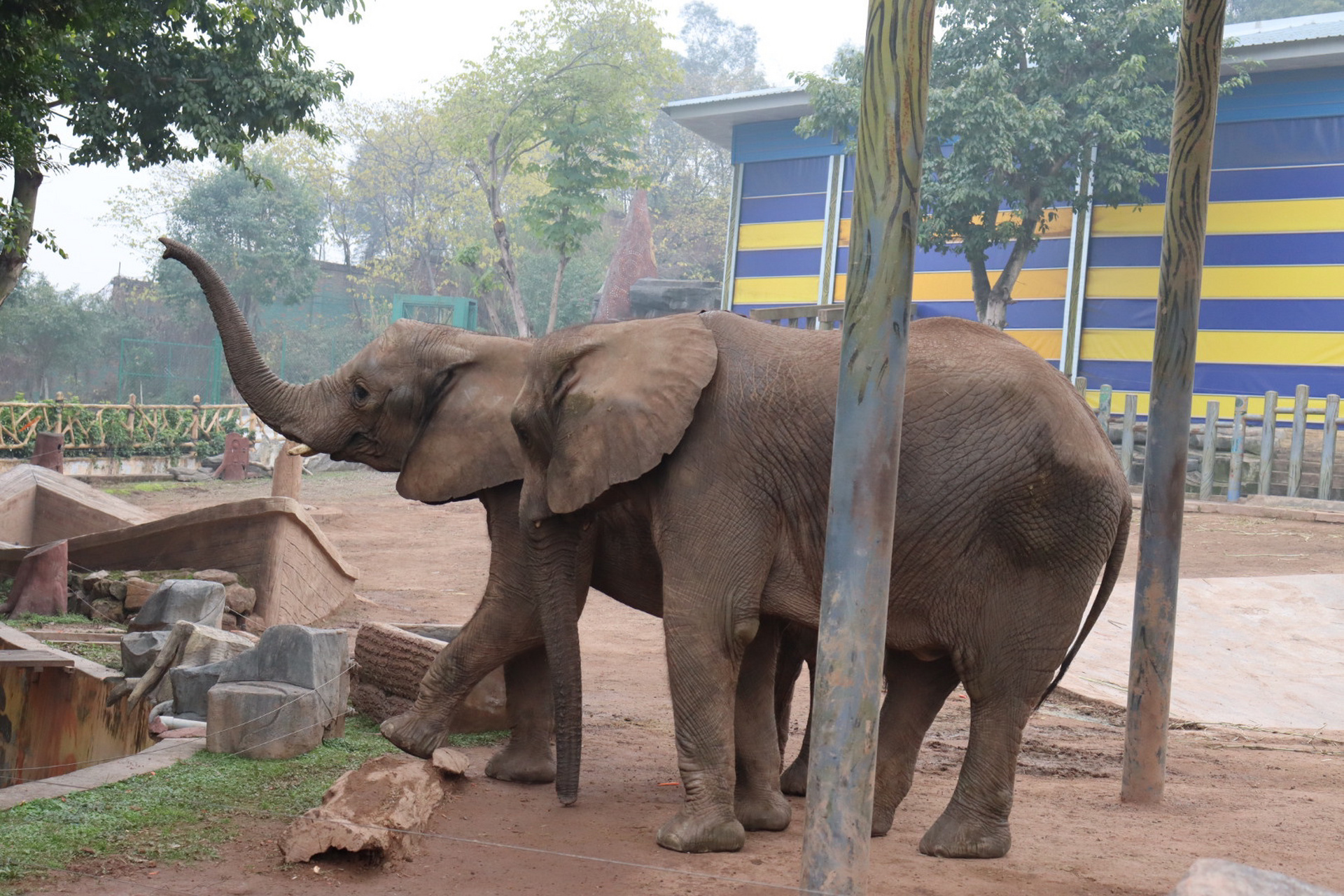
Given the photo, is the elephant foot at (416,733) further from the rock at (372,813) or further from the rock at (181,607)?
the rock at (181,607)

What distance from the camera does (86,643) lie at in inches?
347

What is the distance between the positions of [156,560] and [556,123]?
22.5 metres

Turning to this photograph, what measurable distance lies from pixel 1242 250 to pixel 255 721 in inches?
789

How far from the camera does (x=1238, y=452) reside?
58.2 ft

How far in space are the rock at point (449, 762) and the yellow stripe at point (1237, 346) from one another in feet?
57.2

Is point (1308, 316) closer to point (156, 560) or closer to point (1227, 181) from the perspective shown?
point (1227, 181)

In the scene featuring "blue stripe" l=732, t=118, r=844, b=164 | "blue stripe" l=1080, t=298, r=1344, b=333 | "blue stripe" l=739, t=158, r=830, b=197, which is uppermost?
"blue stripe" l=732, t=118, r=844, b=164

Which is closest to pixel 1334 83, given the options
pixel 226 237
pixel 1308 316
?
pixel 1308 316

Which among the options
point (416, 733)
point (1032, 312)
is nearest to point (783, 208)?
point (1032, 312)

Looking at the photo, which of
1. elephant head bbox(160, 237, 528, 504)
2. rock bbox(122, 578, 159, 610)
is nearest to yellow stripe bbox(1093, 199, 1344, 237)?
elephant head bbox(160, 237, 528, 504)

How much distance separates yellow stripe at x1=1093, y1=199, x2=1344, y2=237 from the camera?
20656 mm

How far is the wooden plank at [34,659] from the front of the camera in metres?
6.84

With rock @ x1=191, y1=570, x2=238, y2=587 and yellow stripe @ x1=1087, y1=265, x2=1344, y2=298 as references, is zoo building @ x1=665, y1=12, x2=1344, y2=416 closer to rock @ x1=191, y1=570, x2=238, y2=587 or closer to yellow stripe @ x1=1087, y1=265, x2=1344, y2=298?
yellow stripe @ x1=1087, y1=265, x2=1344, y2=298

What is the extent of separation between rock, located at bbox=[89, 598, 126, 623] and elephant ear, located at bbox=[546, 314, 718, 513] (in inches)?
233
